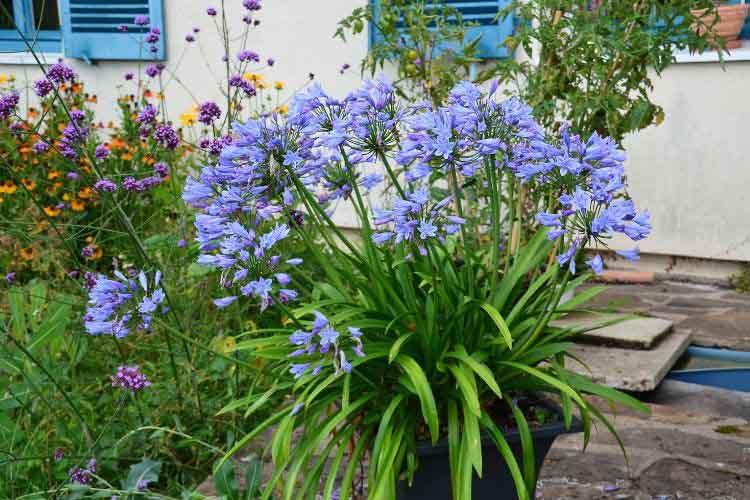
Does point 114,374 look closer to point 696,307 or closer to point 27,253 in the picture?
point 27,253

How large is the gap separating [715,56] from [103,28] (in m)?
4.30

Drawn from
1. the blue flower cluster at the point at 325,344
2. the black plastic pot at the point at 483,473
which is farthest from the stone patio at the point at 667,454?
the blue flower cluster at the point at 325,344

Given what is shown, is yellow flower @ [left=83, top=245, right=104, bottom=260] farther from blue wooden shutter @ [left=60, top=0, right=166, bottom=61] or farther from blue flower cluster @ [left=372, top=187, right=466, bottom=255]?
blue wooden shutter @ [left=60, top=0, right=166, bottom=61]

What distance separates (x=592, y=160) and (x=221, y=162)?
784 mm

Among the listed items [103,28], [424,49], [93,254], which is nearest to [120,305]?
[93,254]

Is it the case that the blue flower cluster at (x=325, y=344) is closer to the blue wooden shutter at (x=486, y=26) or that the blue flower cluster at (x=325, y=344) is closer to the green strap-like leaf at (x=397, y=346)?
the green strap-like leaf at (x=397, y=346)

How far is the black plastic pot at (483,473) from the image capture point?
2043mm

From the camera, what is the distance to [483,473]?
2070 millimetres

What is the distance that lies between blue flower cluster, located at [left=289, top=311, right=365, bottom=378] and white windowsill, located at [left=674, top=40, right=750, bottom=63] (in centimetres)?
403

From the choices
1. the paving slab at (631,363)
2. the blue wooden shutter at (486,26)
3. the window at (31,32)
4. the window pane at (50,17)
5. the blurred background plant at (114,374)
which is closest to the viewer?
the blurred background plant at (114,374)

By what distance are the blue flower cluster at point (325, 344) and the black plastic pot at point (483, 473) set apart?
32 cm

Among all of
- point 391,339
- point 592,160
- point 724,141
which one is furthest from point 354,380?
point 724,141

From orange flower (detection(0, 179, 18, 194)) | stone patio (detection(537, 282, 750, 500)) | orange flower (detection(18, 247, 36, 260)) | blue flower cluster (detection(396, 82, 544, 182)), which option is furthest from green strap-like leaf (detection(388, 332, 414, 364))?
orange flower (detection(0, 179, 18, 194))

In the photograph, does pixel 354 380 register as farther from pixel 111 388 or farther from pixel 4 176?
pixel 4 176
